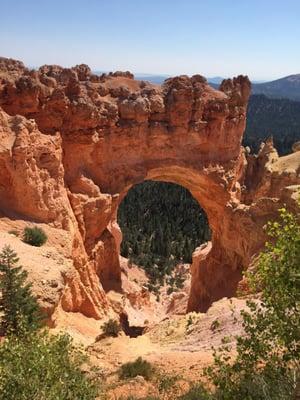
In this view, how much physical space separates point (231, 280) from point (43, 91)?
19205mm

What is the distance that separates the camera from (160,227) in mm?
62625

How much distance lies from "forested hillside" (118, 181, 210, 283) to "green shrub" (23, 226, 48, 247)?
30.8 meters

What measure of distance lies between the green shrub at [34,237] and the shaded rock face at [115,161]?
2163mm

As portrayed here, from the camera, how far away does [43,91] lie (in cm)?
2645

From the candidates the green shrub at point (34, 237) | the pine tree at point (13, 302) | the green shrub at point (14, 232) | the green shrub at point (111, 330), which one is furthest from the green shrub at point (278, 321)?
the green shrub at point (14, 232)

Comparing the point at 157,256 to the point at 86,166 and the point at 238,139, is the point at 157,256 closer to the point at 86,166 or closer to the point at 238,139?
the point at 238,139

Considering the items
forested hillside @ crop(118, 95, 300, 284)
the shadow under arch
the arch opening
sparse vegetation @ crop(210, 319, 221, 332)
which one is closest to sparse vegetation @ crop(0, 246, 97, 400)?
sparse vegetation @ crop(210, 319, 221, 332)

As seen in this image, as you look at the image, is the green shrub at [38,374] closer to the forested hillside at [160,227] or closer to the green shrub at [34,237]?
the green shrub at [34,237]

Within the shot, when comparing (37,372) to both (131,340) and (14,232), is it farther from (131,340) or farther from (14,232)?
(131,340)

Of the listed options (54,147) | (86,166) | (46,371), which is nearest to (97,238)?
(86,166)

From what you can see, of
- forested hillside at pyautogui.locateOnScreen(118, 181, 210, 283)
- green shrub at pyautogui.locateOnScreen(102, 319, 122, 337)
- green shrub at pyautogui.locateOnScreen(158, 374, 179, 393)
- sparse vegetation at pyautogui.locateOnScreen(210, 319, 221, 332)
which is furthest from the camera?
forested hillside at pyautogui.locateOnScreen(118, 181, 210, 283)

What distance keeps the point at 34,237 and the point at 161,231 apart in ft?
133

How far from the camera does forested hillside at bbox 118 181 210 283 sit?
183ft

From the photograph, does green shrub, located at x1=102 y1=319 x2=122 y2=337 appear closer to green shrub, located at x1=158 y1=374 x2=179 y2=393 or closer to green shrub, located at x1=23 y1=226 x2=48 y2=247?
green shrub, located at x1=23 y1=226 x2=48 y2=247
